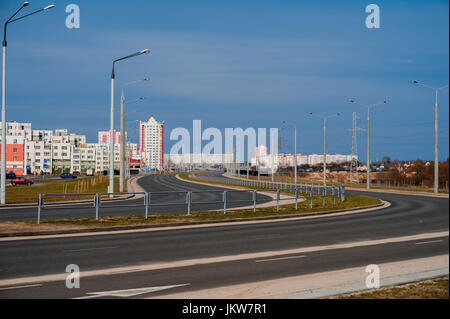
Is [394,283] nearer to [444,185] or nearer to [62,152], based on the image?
[444,185]

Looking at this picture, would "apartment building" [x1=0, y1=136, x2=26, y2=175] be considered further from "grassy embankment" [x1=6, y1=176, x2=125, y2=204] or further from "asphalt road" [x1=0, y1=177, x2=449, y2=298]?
"asphalt road" [x1=0, y1=177, x2=449, y2=298]

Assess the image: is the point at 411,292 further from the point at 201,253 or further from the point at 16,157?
the point at 16,157

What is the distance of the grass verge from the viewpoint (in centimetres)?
804

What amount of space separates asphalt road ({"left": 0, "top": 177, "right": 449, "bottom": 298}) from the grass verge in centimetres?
239

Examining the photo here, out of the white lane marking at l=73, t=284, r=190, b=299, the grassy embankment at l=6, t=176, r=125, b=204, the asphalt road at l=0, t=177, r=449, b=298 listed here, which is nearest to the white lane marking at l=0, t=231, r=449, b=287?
the asphalt road at l=0, t=177, r=449, b=298

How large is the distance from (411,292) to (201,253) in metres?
6.45

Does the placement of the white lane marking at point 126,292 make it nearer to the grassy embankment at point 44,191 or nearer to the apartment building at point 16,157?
the grassy embankment at point 44,191

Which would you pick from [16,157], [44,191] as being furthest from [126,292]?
[16,157]

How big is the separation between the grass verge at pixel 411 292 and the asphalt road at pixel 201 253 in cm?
239

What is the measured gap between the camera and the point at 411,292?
8.34m

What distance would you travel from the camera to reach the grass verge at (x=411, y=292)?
26.4 feet

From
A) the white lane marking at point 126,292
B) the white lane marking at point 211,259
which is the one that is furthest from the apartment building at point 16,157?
the white lane marking at point 126,292
